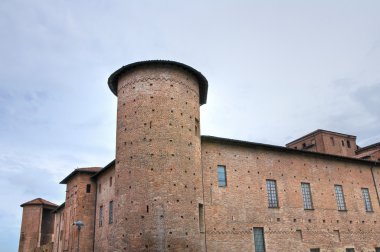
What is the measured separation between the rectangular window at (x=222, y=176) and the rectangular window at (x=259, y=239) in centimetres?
305

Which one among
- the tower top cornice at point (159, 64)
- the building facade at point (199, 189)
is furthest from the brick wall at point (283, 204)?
the tower top cornice at point (159, 64)

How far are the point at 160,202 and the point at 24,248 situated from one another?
3702 centimetres

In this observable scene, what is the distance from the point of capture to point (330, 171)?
24.2m

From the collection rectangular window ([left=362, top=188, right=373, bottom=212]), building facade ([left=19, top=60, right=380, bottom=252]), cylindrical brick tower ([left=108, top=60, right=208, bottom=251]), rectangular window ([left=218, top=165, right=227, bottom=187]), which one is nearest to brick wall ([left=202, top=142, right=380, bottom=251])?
building facade ([left=19, top=60, right=380, bottom=252])

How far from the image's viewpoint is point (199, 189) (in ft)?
57.3

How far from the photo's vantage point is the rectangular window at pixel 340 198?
23.6 m

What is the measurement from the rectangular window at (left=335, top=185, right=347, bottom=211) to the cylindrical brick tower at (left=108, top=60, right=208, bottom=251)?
11177 mm

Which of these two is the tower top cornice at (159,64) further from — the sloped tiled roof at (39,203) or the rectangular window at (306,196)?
the sloped tiled roof at (39,203)

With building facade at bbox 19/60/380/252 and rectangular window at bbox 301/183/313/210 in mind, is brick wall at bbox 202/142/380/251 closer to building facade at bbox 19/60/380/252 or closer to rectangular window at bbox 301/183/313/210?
building facade at bbox 19/60/380/252

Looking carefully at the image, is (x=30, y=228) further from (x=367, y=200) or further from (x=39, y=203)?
(x=367, y=200)

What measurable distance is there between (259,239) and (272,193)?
2.94 meters

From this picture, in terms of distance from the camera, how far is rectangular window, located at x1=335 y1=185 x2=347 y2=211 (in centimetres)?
2361

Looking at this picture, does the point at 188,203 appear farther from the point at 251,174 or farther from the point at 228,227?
the point at 251,174

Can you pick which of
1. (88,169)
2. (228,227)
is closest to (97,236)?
(88,169)
